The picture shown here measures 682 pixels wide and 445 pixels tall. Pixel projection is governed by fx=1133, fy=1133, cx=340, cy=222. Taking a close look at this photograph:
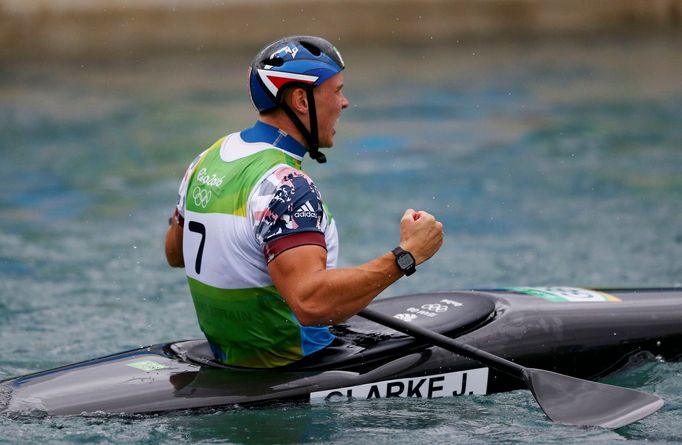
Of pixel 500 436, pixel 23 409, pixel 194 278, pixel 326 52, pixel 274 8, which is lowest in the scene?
pixel 500 436

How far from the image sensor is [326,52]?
3.64 m

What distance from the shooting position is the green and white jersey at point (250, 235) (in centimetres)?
341

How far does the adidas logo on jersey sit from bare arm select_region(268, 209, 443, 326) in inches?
3.9

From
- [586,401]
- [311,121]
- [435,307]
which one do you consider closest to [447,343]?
[435,307]

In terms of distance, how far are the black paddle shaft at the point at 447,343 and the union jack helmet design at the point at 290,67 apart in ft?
2.77

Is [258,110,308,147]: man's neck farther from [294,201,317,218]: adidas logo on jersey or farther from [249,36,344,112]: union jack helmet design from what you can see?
[294,201,317,218]: adidas logo on jersey

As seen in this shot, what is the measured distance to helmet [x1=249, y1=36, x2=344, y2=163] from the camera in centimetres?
359

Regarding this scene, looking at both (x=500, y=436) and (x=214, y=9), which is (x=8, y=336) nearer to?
(x=500, y=436)

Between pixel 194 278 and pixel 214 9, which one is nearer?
pixel 194 278

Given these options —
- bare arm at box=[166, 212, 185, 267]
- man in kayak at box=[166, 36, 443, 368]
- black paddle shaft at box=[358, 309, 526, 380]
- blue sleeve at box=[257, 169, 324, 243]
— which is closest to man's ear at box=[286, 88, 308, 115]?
man in kayak at box=[166, 36, 443, 368]

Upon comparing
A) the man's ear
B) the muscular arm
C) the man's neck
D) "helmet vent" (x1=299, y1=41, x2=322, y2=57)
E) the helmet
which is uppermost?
"helmet vent" (x1=299, y1=41, x2=322, y2=57)

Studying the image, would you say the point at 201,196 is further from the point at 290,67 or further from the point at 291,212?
the point at 290,67

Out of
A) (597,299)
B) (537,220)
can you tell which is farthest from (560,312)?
(537,220)

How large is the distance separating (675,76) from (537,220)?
444 centimetres
